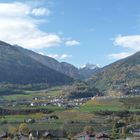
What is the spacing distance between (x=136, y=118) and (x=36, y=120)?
2178 centimetres

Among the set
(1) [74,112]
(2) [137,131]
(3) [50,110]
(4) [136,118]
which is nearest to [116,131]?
(2) [137,131]

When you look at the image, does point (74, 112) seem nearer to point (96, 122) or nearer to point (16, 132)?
point (96, 122)

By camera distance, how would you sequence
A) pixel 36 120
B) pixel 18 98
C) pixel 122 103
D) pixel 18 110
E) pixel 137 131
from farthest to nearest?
pixel 18 98 → pixel 122 103 → pixel 18 110 → pixel 36 120 → pixel 137 131

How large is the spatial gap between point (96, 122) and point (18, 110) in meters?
32.0

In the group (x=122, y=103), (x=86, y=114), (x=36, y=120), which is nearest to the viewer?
(x=36, y=120)

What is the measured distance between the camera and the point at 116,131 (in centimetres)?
8294

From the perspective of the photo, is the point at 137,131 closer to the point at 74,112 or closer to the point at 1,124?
the point at 1,124

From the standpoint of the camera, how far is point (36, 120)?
112 metres

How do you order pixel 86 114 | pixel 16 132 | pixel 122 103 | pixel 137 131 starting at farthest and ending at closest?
pixel 122 103 < pixel 86 114 < pixel 137 131 < pixel 16 132

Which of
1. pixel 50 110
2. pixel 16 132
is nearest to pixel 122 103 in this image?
pixel 50 110

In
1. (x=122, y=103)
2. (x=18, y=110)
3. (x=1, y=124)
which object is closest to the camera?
(x=1, y=124)

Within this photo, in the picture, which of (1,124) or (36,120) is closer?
(1,124)

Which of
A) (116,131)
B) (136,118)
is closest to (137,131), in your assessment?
(116,131)

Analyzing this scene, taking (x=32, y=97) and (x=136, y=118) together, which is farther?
(x=32, y=97)
